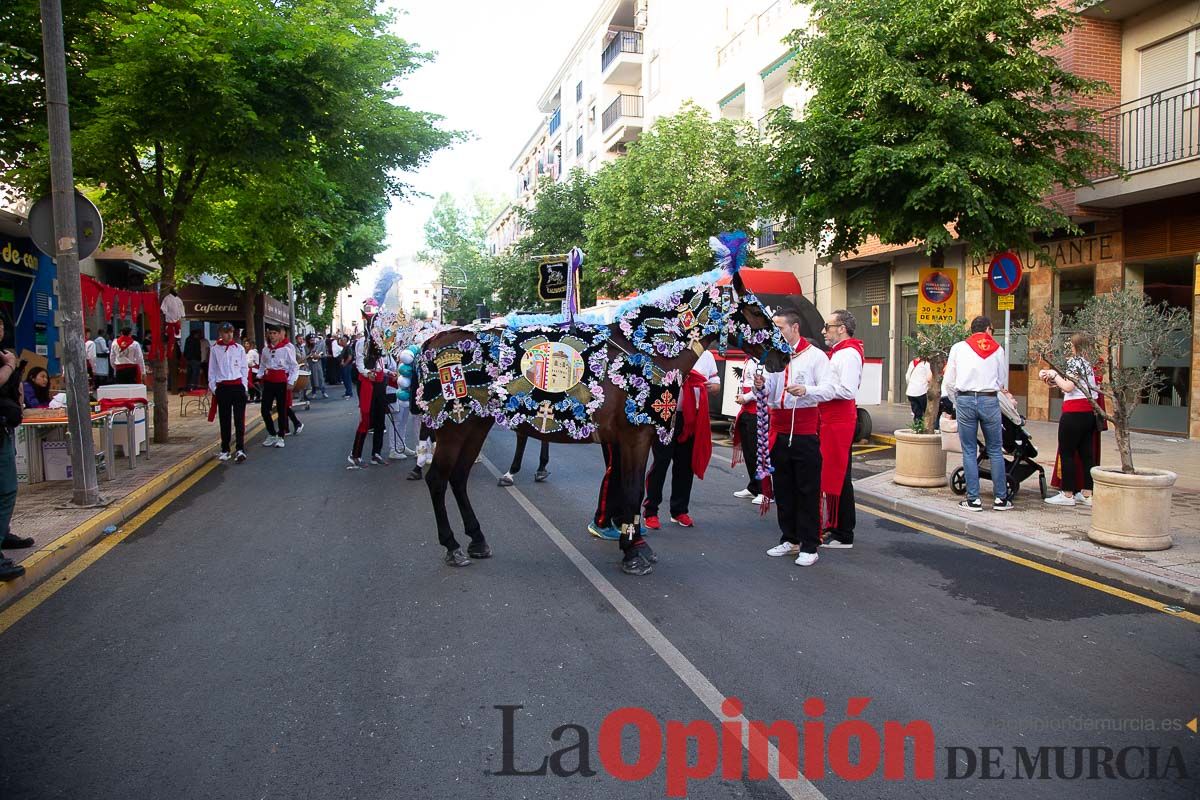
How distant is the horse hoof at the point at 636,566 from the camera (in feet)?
19.8

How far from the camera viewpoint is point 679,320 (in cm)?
613

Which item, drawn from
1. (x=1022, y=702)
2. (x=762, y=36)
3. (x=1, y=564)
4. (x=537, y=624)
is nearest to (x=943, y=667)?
(x=1022, y=702)

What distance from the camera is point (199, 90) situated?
1062 centimetres

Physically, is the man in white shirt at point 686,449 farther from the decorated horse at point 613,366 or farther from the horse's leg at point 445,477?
the horse's leg at point 445,477

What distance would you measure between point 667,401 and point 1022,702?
3064mm

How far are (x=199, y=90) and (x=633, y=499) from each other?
861cm

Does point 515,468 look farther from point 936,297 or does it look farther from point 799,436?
point 936,297

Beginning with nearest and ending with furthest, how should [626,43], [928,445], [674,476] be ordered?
[674,476]
[928,445]
[626,43]

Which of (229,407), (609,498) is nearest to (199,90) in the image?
(229,407)

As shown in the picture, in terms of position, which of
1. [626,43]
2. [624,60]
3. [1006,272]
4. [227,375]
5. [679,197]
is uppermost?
[626,43]

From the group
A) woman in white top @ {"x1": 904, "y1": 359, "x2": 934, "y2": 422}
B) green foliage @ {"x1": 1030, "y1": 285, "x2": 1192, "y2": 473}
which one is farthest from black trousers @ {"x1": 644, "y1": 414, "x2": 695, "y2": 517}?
woman in white top @ {"x1": 904, "y1": 359, "x2": 934, "y2": 422}

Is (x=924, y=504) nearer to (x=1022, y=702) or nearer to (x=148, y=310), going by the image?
(x=1022, y=702)

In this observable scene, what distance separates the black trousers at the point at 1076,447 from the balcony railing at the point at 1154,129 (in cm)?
683

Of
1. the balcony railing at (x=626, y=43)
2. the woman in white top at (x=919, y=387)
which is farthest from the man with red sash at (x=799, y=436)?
the balcony railing at (x=626, y=43)
